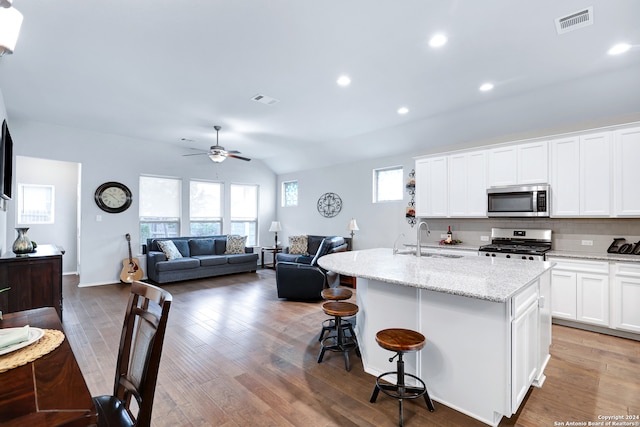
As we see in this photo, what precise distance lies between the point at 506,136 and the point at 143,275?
23.6ft

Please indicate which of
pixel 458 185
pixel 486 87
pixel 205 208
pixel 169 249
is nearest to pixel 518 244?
pixel 458 185

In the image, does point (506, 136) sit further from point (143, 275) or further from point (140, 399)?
point (143, 275)

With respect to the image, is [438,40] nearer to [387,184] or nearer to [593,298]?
[593,298]

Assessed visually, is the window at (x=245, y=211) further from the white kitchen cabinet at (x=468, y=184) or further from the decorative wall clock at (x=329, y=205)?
the white kitchen cabinet at (x=468, y=184)

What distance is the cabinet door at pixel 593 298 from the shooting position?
360 cm

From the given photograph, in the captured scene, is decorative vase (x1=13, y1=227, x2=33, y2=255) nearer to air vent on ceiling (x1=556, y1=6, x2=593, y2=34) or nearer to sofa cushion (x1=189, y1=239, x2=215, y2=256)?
sofa cushion (x1=189, y1=239, x2=215, y2=256)

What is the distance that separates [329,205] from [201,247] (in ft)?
10.1

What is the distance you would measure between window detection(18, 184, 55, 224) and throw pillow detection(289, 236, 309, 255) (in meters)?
5.24

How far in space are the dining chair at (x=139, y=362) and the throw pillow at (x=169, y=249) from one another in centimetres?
523

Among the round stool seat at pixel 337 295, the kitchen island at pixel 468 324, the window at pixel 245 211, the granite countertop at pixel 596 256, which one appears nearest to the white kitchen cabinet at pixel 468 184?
the granite countertop at pixel 596 256

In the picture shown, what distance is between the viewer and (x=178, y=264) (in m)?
6.18

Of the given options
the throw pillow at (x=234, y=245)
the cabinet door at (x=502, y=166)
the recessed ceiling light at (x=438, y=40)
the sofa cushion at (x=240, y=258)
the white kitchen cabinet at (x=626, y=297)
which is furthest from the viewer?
the throw pillow at (x=234, y=245)

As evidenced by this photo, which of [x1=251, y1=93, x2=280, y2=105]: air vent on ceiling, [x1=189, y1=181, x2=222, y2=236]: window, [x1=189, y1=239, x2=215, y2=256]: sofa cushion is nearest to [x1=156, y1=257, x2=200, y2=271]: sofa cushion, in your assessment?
[x1=189, y1=239, x2=215, y2=256]: sofa cushion

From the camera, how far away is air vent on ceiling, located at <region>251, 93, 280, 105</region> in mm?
4156
